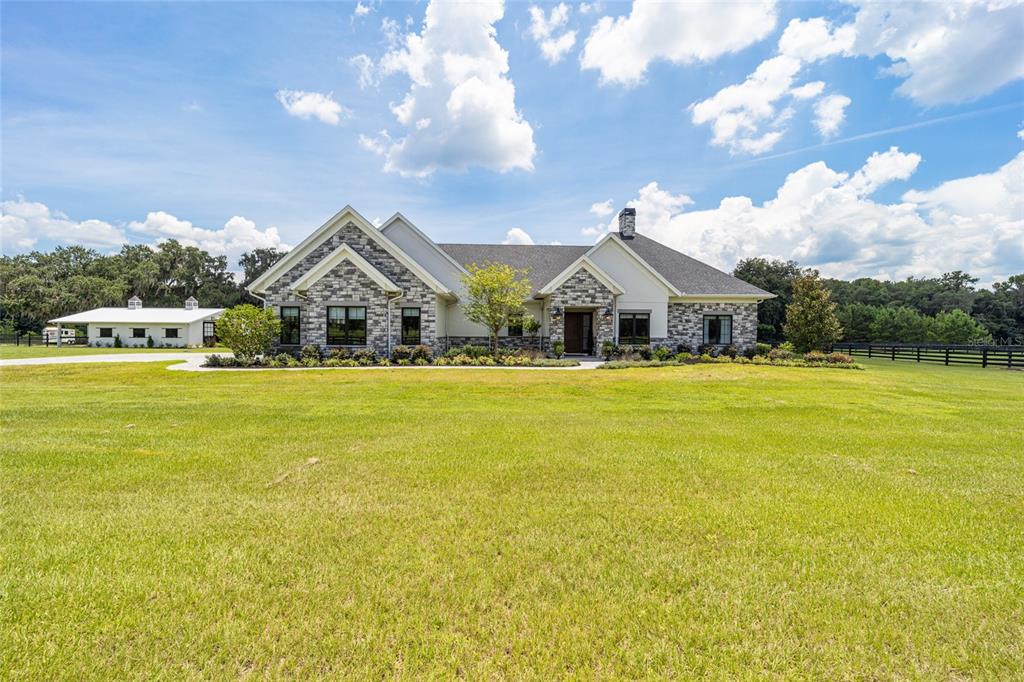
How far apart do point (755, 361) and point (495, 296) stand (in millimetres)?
12680

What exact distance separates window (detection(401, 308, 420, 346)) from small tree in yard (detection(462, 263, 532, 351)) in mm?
2519

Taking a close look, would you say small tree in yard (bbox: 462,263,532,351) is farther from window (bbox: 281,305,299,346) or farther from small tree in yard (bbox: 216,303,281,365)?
small tree in yard (bbox: 216,303,281,365)

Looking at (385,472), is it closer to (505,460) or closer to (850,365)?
(505,460)

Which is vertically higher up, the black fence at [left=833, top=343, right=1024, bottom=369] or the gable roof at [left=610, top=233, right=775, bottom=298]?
the gable roof at [left=610, top=233, right=775, bottom=298]

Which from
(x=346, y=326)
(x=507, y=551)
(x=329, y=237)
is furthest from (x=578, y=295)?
(x=507, y=551)

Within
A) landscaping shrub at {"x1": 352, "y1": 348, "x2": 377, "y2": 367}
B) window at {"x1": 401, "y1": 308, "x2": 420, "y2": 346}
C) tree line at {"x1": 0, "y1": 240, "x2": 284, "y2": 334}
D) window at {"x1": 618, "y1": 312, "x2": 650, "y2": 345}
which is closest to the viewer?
landscaping shrub at {"x1": 352, "y1": 348, "x2": 377, "y2": 367}

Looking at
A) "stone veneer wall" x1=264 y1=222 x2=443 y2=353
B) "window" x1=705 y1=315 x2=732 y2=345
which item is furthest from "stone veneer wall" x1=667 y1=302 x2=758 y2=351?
"stone veneer wall" x1=264 y1=222 x2=443 y2=353

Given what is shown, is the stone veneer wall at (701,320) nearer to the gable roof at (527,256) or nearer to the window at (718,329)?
the window at (718,329)

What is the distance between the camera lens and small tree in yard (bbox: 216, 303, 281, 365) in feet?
58.9

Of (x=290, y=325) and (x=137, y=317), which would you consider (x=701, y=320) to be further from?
(x=137, y=317)

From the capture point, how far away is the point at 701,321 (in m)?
24.5

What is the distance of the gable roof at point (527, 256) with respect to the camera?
2612cm

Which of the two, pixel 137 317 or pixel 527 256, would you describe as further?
pixel 137 317

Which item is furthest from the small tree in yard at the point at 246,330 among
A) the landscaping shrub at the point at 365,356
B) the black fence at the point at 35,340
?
the black fence at the point at 35,340
